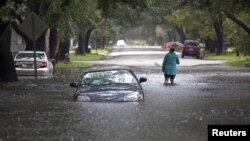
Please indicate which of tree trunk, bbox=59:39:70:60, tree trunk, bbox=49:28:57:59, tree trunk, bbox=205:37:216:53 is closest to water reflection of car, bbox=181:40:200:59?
tree trunk, bbox=59:39:70:60

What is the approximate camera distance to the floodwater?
38.6 feet

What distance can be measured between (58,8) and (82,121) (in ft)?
80.0

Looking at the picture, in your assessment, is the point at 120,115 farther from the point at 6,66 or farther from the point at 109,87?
the point at 6,66

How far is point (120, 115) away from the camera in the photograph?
47.6 feet

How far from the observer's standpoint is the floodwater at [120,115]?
11773mm

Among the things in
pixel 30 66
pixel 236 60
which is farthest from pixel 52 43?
pixel 236 60

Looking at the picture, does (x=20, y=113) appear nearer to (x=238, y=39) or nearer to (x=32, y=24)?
(x=32, y=24)

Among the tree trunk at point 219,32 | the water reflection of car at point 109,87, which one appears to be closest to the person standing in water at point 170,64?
the water reflection of car at point 109,87

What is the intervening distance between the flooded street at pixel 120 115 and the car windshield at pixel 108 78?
32.4 inches

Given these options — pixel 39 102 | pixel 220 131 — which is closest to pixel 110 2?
pixel 39 102

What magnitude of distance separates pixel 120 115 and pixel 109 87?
9.47 ft

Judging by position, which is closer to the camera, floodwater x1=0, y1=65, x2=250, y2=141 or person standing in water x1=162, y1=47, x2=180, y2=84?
floodwater x1=0, y1=65, x2=250, y2=141

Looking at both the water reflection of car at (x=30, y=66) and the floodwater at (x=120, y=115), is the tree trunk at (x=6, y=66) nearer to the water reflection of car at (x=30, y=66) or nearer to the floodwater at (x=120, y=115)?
the water reflection of car at (x=30, y=66)

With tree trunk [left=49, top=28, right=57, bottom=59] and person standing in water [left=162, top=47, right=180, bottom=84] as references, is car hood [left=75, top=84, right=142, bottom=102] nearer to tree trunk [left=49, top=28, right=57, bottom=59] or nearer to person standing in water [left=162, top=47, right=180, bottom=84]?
person standing in water [left=162, top=47, right=180, bottom=84]
